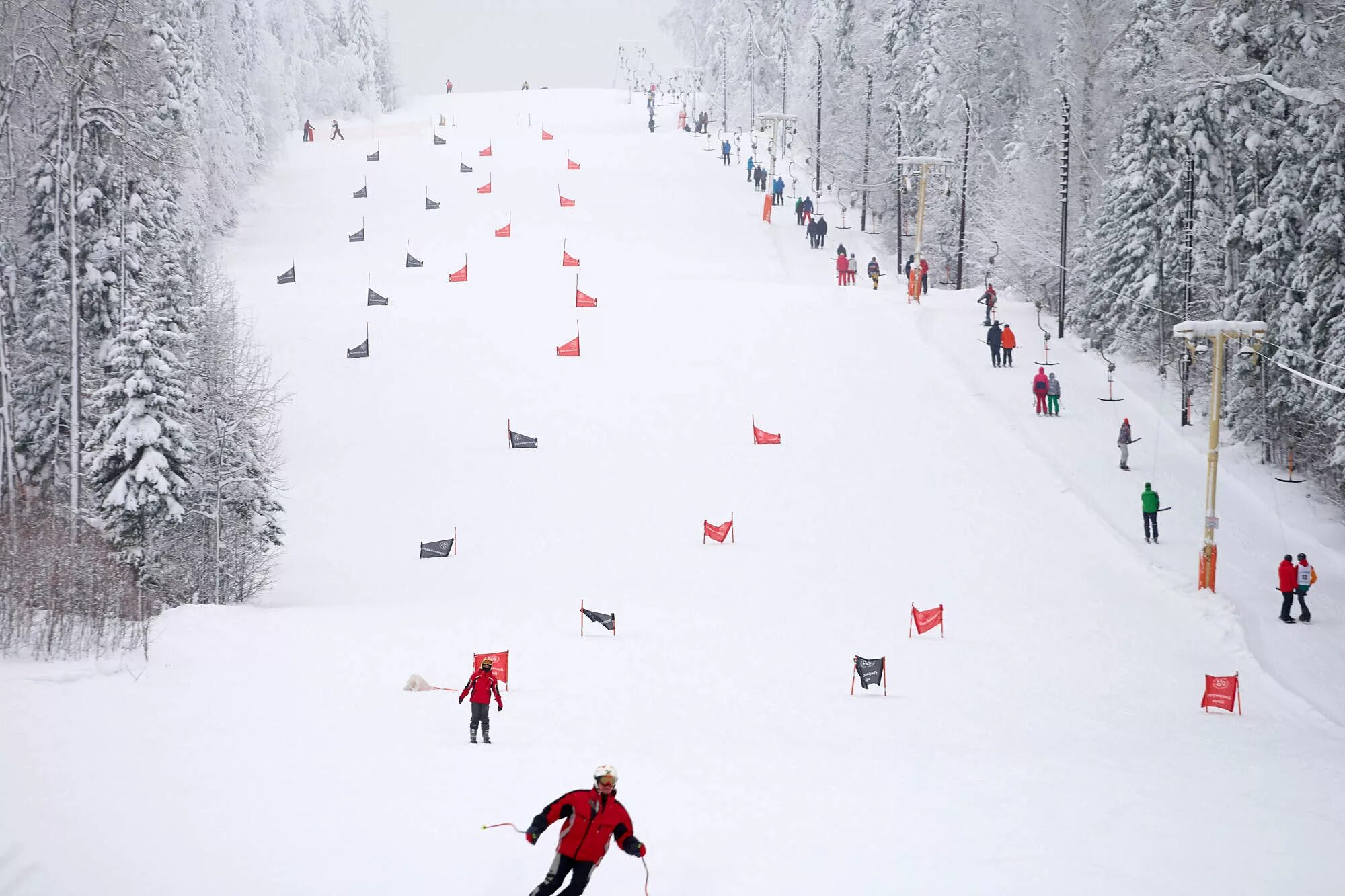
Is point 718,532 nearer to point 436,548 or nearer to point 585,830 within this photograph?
point 436,548

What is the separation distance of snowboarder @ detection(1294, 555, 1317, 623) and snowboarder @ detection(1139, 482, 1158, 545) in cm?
307

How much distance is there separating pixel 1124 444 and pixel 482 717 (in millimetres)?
19397

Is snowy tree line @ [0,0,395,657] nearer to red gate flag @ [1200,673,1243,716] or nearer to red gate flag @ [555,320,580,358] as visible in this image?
Answer: red gate flag @ [555,320,580,358]

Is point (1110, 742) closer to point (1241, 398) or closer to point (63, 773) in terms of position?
point (63, 773)

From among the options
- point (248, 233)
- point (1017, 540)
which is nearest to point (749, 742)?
point (1017, 540)

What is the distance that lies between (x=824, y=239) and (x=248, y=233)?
84.7 feet

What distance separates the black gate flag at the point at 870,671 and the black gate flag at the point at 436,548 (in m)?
10.8

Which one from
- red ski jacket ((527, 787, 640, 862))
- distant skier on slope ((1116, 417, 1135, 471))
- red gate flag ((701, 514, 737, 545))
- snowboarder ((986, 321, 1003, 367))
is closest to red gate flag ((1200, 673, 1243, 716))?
red gate flag ((701, 514, 737, 545))

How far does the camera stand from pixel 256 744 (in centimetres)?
1210

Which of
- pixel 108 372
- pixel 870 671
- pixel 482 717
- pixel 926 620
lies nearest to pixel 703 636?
pixel 870 671

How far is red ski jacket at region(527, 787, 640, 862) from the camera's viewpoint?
825cm

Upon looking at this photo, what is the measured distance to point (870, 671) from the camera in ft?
55.8

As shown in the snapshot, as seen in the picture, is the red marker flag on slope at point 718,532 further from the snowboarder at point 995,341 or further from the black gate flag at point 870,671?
the snowboarder at point 995,341

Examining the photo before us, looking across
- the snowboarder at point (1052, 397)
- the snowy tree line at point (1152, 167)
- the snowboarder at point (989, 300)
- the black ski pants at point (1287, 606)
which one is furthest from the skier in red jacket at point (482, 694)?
the snowboarder at point (989, 300)
